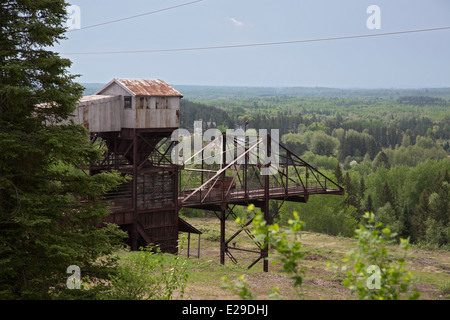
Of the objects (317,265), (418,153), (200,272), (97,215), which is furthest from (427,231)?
(418,153)

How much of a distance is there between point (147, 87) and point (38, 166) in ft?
54.4

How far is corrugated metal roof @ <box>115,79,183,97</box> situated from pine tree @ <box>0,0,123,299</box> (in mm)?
14900

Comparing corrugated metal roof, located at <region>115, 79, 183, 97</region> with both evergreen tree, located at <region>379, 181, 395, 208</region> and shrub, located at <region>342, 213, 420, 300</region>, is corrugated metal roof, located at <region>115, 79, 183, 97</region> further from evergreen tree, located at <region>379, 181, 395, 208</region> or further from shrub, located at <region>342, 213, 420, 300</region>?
evergreen tree, located at <region>379, 181, 395, 208</region>

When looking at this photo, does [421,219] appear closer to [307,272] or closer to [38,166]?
[307,272]

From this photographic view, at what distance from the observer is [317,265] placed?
1517 inches

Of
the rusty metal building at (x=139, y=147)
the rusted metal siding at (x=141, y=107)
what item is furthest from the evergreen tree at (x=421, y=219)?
the rusted metal siding at (x=141, y=107)

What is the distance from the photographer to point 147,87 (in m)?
29.3

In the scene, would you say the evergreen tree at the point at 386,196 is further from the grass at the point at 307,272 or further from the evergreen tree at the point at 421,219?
the grass at the point at 307,272

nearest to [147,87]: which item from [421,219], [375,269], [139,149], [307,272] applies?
[139,149]

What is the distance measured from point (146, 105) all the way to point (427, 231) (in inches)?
1881

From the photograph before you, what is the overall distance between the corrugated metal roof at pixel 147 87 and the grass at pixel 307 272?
30.0 ft

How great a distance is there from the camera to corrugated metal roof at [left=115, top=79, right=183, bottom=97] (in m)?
28.6

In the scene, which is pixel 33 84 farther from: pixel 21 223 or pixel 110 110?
pixel 110 110

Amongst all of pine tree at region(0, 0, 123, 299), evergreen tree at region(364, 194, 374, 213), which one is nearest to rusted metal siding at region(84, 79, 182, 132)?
pine tree at region(0, 0, 123, 299)
